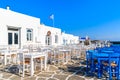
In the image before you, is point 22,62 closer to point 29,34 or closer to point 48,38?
point 29,34

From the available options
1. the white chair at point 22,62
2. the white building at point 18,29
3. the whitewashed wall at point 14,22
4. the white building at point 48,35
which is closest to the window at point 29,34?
the white building at point 18,29

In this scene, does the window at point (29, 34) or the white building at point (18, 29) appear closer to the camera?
the white building at point (18, 29)

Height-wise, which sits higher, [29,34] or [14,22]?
[14,22]

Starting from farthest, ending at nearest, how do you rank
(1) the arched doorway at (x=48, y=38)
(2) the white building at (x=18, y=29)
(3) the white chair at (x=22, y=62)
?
(1) the arched doorway at (x=48, y=38)
(2) the white building at (x=18, y=29)
(3) the white chair at (x=22, y=62)

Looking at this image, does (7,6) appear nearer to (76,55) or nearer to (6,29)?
(6,29)

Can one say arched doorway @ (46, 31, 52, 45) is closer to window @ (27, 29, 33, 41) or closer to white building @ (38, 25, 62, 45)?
white building @ (38, 25, 62, 45)

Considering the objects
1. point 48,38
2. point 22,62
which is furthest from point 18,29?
point 22,62

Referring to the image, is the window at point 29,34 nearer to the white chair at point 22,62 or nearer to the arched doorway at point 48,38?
the arched doorway at point 48,38

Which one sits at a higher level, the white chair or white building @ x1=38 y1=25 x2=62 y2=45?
white building @ x1=38 y1=25 x2=62 y2=45

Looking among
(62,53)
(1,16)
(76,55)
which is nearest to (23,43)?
(1,16)

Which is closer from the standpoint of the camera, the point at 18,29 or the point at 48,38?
the point at 18,29

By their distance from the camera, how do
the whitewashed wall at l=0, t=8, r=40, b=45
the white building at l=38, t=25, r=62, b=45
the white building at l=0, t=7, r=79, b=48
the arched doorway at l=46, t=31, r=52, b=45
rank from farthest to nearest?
the arched doorway at l=46, t=31, r=52, b=45, the white building at l=38, t=25, r=62, b=45, the white building at l=0, t=7, r=79, b=48, the whitewashed wall at l=0, t=8, r=40, b=45

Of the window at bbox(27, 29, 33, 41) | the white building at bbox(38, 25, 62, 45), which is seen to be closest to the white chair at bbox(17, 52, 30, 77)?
the window at bbox(27, 29, 33, 41)

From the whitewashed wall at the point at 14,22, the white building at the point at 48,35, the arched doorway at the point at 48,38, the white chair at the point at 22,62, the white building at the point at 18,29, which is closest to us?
the white chair at the point at 22,62
